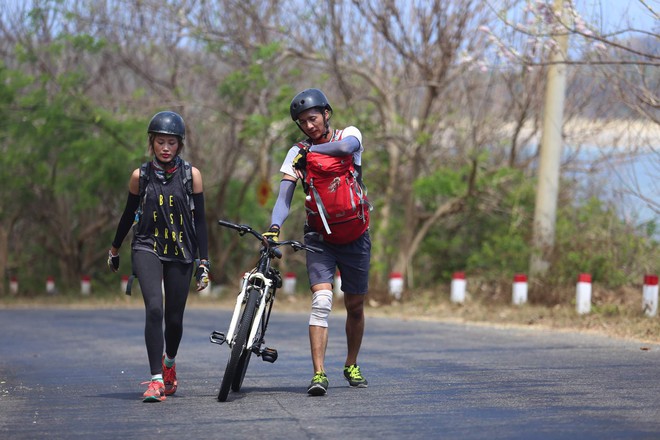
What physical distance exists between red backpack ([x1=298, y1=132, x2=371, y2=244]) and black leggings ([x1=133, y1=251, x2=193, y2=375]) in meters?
0.98

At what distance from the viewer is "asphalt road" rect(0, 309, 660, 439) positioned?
20.9ft

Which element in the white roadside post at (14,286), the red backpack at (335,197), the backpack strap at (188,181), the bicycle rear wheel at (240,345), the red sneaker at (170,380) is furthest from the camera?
the white roadside post at (14,286)

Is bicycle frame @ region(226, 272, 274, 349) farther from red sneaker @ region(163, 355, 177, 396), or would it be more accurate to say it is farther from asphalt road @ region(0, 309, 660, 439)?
red sneaker @ region(163, 355, 177, 396)

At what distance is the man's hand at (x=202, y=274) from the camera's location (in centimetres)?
802

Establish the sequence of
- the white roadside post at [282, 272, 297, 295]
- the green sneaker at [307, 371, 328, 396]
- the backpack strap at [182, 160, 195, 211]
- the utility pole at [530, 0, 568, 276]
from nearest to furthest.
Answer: the green sneaker at [307, 371, 328, 396] < the backpack strap at [182, 160, 195, 211] < the utility pole at [530, 0, 568, 276] < the white roadside post at [282, 272, 297, 295]

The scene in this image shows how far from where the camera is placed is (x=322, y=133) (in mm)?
8078

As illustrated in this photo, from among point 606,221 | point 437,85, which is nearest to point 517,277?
point 606,221

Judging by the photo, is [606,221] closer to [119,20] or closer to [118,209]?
[119,20]

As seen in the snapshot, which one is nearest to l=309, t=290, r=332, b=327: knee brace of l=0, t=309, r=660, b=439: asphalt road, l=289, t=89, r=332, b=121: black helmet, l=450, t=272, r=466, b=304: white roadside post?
l=0, t=309, r=660, b=439: asphalt road

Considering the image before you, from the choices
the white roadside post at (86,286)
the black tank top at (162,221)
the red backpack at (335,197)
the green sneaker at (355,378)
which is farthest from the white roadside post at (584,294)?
the white roadside post at (86,286)

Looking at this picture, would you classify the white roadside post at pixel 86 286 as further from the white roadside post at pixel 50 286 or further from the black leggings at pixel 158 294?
the black leggings at pixel 158 294

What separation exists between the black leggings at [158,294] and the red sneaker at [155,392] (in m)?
0.10

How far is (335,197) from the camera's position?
26.0 ft

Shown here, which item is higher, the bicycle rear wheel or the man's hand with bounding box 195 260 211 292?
the man's hand with bounding box 195 260 211 292
